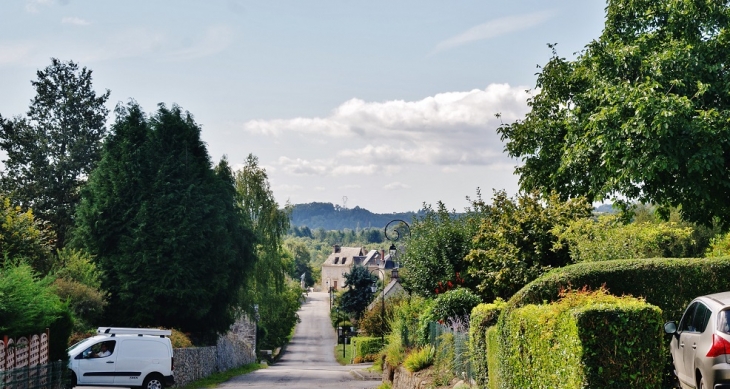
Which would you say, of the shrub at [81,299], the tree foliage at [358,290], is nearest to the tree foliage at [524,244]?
the shrub at [81,299]

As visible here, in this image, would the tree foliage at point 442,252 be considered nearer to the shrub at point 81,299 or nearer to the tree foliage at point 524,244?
the tree foliage at point 524,244

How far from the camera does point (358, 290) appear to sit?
255ft

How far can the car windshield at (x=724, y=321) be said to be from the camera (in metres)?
9.38

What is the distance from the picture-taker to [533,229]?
23.5m

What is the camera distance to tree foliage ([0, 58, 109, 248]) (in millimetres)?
49281

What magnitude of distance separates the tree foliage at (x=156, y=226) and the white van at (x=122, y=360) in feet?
33.4

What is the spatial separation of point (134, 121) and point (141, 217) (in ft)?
17.8

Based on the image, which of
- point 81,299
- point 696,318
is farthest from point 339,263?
point 696,318

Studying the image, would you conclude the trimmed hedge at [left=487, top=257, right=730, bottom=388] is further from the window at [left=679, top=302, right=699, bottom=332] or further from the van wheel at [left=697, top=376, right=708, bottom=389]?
the van wheel at [left=697, top=376, right=708, bottom=389]

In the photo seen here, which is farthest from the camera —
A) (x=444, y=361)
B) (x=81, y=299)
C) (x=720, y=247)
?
(x=81, y=299)

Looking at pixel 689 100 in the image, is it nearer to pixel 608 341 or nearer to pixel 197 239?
pixel 608 341

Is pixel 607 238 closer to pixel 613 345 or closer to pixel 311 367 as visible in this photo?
pixel 613 345

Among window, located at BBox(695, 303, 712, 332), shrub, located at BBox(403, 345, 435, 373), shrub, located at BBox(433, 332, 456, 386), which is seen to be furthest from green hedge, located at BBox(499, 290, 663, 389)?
shrub, located at BBox(403, 345, 435, 373)

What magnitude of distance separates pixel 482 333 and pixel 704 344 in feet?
21.3
